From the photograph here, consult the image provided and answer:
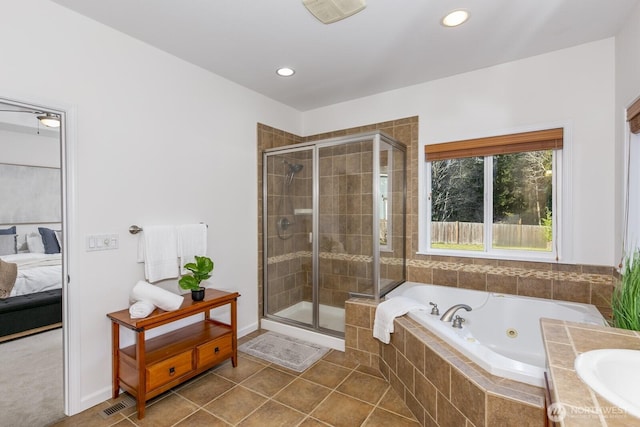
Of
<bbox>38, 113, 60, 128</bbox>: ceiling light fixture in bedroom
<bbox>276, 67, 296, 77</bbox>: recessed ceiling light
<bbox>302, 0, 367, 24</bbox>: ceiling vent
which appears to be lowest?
<bbox>38, 113, 60, 128</bbox>: ceiling light fixture in bedroom

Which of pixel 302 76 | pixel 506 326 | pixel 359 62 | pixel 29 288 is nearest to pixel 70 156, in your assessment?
pixel 29 288

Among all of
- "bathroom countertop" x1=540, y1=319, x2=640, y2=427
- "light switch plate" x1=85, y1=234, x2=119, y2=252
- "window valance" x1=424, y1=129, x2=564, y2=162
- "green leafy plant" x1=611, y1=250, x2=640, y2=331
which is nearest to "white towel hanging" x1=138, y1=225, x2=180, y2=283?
"light switch plate" x1=85, y1=234, x2=119, y2=252

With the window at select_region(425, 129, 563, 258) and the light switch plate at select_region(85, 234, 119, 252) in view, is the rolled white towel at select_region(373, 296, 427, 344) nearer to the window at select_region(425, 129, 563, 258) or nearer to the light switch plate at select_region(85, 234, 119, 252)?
the window at select_region(425, 129, 563, 258)

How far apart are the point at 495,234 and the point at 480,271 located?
375 mm

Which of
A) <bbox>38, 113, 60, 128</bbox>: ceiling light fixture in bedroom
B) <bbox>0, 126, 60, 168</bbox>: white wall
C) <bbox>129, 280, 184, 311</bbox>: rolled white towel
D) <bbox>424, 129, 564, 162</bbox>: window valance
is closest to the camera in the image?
<bbox>0, 126, 60, 168</bbox>: white wall

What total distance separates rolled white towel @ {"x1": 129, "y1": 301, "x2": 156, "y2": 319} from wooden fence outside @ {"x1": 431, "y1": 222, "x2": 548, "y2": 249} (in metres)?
2.60

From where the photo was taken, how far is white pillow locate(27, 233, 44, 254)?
6.02 feet

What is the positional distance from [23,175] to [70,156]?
0.26 meters

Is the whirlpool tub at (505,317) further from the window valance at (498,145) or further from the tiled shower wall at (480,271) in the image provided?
the window valance at (498,145)

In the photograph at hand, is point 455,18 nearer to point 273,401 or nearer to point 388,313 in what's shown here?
point 388,313

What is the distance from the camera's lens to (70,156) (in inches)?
76.0

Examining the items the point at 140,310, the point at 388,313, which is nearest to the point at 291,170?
the point at 388,313

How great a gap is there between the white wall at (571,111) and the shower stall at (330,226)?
705mm

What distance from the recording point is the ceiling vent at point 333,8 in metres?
1.83
